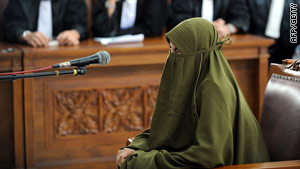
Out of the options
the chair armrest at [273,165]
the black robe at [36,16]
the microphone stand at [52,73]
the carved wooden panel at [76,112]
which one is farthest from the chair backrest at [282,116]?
the black robe at [36,16]

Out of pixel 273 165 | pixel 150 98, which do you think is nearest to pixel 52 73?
pixel 273 165

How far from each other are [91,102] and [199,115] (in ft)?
6.28

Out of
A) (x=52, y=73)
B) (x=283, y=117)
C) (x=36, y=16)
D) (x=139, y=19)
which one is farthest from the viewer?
(x=139, y=19)

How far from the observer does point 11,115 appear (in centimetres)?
376

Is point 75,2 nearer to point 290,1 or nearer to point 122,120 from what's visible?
point 122,120

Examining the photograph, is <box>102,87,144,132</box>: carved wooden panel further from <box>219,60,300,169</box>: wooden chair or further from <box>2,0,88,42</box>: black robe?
<box>219,60,300,169</box>: wooden chair

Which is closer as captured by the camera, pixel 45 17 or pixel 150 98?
pixel 150 98

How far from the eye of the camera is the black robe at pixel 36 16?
4.34 meters

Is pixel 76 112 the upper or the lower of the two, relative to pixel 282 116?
lower

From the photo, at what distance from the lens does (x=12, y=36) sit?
4227 mm

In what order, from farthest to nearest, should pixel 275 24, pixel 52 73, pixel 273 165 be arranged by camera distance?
pixel 275 24 → pixel 273 165 → pixel 52 73

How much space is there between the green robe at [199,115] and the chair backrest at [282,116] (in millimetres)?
95

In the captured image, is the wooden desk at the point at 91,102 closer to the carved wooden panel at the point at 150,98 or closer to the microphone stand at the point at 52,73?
the carved wooden panel at the point at 150,98

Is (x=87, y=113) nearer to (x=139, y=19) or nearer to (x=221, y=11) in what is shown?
(x=139, y=19)
